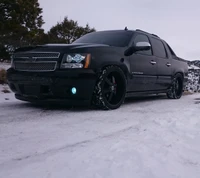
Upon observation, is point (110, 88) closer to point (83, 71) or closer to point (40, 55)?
point (83, 71)

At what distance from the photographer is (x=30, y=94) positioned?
4.23 m

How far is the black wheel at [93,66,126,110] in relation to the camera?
13.8ft

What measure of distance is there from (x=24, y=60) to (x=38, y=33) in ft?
54.0

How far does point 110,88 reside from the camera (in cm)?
448

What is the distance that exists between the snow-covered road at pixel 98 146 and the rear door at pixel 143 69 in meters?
1.32

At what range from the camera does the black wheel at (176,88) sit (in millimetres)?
6824

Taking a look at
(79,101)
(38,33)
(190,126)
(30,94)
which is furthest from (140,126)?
(38,33)

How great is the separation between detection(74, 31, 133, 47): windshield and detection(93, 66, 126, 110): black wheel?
697 millimetres

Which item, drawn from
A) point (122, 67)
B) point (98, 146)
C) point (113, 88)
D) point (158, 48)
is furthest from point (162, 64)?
point (98, 146)

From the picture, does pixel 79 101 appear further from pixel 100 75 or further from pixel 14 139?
pixel 14 139

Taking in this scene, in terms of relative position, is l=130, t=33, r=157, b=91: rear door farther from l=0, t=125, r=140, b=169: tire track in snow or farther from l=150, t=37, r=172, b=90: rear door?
l=0, t=125, r=140, b=169: tire track in snow

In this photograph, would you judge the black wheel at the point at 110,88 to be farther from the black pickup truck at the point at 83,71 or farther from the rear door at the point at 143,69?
the rear door at the point at 143,69

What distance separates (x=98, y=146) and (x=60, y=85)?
5.54 ft

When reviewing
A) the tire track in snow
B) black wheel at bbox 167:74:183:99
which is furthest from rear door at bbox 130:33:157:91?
the tire track in snow
